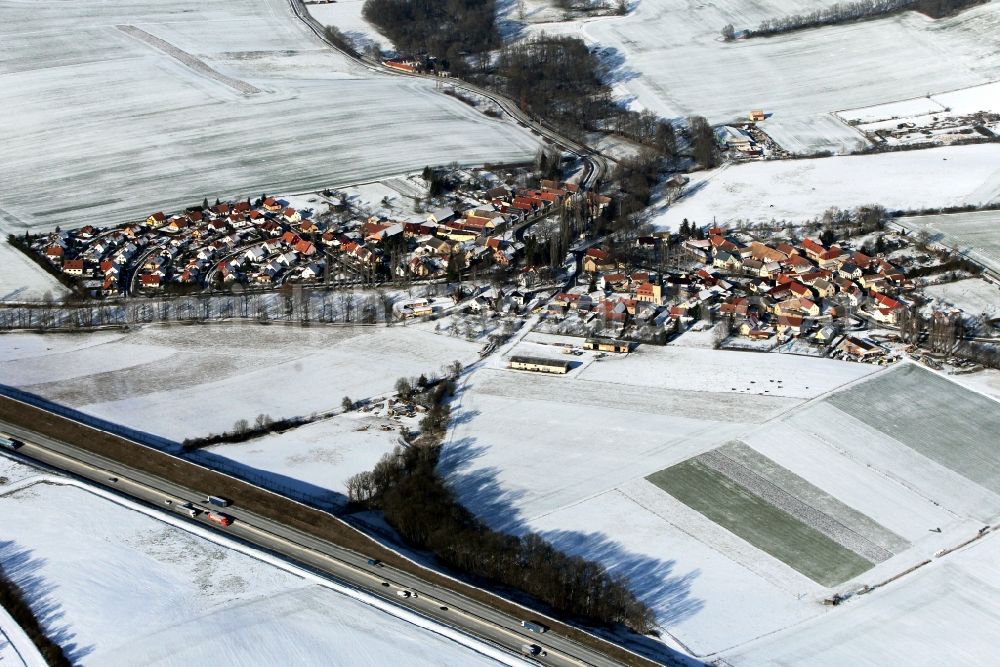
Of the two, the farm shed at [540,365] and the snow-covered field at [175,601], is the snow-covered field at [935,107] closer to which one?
the farm shed at [540,365]

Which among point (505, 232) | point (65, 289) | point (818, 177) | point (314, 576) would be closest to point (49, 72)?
point (65, 289)

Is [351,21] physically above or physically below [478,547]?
above

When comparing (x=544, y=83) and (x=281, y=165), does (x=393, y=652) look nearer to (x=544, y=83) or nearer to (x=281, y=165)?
(x=281, y=165)

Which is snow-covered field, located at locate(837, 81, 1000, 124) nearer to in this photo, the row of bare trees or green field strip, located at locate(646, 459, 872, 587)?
the row of bare trees

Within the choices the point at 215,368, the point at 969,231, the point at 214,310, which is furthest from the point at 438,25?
the point at 215,368

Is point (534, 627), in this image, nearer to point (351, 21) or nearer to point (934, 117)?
point (934, 117)

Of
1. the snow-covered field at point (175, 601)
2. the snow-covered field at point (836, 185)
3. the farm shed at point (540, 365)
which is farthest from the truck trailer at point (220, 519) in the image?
the snow-covered field at point (836, 185)
